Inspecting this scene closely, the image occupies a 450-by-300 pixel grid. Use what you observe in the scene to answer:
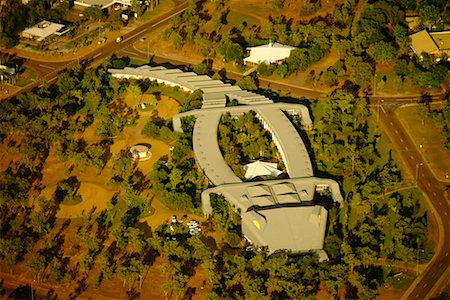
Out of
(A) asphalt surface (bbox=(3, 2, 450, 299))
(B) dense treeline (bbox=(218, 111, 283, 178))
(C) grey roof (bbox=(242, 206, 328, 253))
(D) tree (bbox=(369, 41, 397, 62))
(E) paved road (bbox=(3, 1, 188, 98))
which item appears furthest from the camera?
(E) paved road (bbox=(3, 1, 188, 98))

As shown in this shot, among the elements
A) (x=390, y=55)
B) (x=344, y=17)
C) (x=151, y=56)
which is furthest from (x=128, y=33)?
(x=390, y=55)

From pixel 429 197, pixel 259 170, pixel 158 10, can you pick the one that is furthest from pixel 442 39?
pixel 158 10

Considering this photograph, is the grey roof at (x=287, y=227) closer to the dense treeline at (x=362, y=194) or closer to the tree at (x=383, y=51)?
the dense treeline at (x=362, y=194)

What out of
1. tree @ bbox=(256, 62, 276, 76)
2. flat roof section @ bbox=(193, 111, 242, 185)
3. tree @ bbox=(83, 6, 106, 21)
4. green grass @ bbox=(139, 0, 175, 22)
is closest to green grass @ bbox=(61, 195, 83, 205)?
flat roof section @ bbox=(193, 111, 242, 185)

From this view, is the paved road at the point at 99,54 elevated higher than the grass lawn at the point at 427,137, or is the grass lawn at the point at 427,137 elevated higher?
the paved road at the point at 99,54

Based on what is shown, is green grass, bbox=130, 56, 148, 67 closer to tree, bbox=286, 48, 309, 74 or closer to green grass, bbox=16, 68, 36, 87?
green grass, bbox=16, 68, 36, 87

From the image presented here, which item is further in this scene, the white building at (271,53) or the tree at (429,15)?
the tree at (429,15)

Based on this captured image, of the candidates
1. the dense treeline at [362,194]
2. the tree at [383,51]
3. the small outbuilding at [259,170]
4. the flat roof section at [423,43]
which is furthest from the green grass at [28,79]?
the flat roof section at [423,43]
